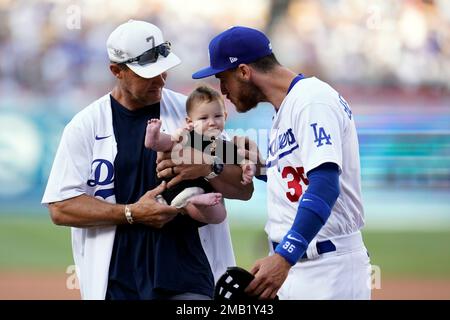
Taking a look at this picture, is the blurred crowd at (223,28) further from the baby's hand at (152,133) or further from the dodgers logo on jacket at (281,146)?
the dodgers logo on jacket at (281,146)

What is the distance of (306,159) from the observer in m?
3.24

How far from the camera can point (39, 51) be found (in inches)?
449

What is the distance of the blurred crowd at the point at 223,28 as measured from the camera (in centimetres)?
1120

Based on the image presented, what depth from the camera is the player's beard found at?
3574 millimetres

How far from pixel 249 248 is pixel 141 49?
6.38m

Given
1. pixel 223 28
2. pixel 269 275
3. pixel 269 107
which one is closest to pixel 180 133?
pixel 269 275

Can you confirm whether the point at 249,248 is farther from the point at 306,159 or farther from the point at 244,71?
the point at 306,159

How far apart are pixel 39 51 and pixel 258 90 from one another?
27.4 ft

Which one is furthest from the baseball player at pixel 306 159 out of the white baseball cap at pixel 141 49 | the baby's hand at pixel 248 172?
the white baseball cap at pixel 141 49

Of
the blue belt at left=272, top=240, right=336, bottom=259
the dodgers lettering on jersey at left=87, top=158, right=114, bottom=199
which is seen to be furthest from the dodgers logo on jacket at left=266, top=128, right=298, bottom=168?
the dodgers lettering on jersey at left=87, top=158, right=114, bottom=199

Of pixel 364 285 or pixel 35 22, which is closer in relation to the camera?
pixel 364 285

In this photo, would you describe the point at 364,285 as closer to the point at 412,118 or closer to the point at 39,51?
the point at 412,118
